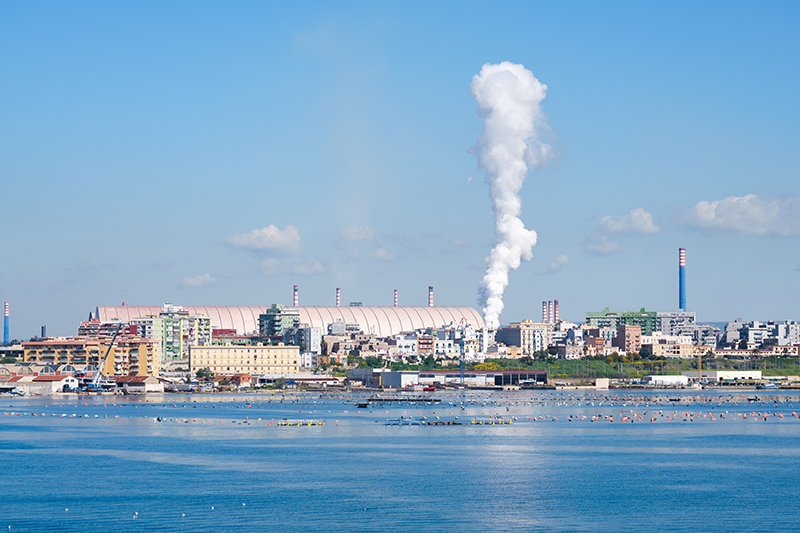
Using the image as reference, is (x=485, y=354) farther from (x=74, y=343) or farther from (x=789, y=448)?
(x=789, y=448)

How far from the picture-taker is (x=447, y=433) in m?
74.6

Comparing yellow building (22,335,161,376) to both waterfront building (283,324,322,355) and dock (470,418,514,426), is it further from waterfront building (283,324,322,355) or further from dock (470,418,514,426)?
dock (470,418,514,426)

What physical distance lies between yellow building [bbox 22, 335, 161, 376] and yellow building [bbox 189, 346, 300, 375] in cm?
1410

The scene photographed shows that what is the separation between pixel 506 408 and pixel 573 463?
46872 millimetres

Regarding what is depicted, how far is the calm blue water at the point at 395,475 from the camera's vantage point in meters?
40.5

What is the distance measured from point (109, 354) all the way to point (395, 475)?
107m

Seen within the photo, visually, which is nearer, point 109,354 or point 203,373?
point 109,354

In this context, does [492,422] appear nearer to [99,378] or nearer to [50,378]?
[99,378]

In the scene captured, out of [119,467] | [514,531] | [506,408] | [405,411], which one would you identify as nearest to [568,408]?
[506,408]

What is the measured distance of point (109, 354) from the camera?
150m

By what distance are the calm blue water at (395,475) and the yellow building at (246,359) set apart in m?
76.7

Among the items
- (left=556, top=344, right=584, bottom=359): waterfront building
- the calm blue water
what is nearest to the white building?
(left=556, top=344, right=584, bottom=359): waterfront building

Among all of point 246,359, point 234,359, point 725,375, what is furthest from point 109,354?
point 725,375

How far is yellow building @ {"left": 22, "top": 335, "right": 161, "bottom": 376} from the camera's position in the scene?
494 ft
